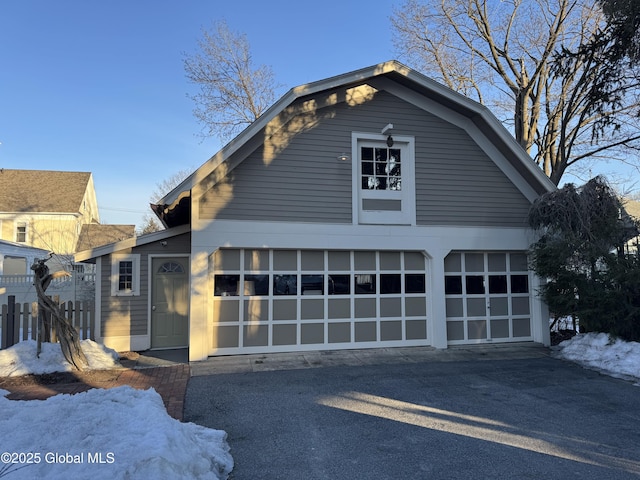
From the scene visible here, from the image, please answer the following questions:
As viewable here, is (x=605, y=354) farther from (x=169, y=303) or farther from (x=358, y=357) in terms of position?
(x=169, y=303)

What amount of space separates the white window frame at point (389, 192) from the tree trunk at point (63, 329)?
251 inches

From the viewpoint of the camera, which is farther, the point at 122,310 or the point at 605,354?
the point at 122,310

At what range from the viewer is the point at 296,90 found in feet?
28.9

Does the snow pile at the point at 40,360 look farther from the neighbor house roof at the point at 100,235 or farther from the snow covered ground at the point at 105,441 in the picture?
the neighbor house roof at the point at 100,235

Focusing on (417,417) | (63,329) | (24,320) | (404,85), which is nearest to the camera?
(417,417)

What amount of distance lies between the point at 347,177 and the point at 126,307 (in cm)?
627

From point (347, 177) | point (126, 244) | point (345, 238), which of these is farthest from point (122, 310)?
point (347, 177)

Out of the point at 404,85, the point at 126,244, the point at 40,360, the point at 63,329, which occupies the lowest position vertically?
the point at 40,360

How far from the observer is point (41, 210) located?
1053 inches

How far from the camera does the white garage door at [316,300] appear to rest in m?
9.05

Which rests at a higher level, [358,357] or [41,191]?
[41,191]

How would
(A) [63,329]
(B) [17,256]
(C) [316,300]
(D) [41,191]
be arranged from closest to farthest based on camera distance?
(A) [63,329] → (C) [316,300] → (B) [17,256] → (D) [41,191]

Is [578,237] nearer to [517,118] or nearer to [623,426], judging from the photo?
[623,426]

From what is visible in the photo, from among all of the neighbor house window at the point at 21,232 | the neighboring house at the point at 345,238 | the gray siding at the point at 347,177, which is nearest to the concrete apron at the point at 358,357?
the neighboring house at the point at 345,238
